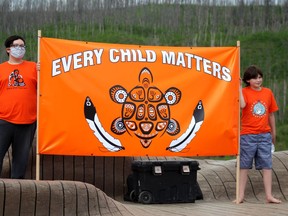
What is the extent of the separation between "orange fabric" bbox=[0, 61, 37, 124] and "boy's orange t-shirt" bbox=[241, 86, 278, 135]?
6.87 ft

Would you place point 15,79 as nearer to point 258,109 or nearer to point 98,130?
point 98,130

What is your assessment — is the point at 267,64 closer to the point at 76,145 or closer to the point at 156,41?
the point at 156,41

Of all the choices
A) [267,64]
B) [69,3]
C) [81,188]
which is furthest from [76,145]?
[267,64]

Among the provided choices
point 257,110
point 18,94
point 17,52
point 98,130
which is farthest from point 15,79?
point 257,110

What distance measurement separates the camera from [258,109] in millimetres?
7812

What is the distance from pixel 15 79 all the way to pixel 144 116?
1.27 meters

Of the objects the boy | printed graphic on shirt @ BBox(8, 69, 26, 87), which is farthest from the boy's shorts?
printed graphic on shirt @ BBox(8, 69, 26, 87)

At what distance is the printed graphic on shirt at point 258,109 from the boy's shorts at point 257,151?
0.20m

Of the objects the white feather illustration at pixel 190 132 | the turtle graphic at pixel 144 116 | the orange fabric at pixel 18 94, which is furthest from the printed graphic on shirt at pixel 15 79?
the white feather illustration at pixel 190 132

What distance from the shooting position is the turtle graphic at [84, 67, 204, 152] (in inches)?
295

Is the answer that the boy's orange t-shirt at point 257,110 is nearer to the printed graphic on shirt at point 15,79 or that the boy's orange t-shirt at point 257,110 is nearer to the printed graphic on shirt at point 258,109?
the printed graphic on shirt at point 258,109

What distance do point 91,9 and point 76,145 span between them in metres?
21.4

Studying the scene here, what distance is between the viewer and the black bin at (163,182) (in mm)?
7730

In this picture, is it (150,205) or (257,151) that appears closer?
(150,205)
